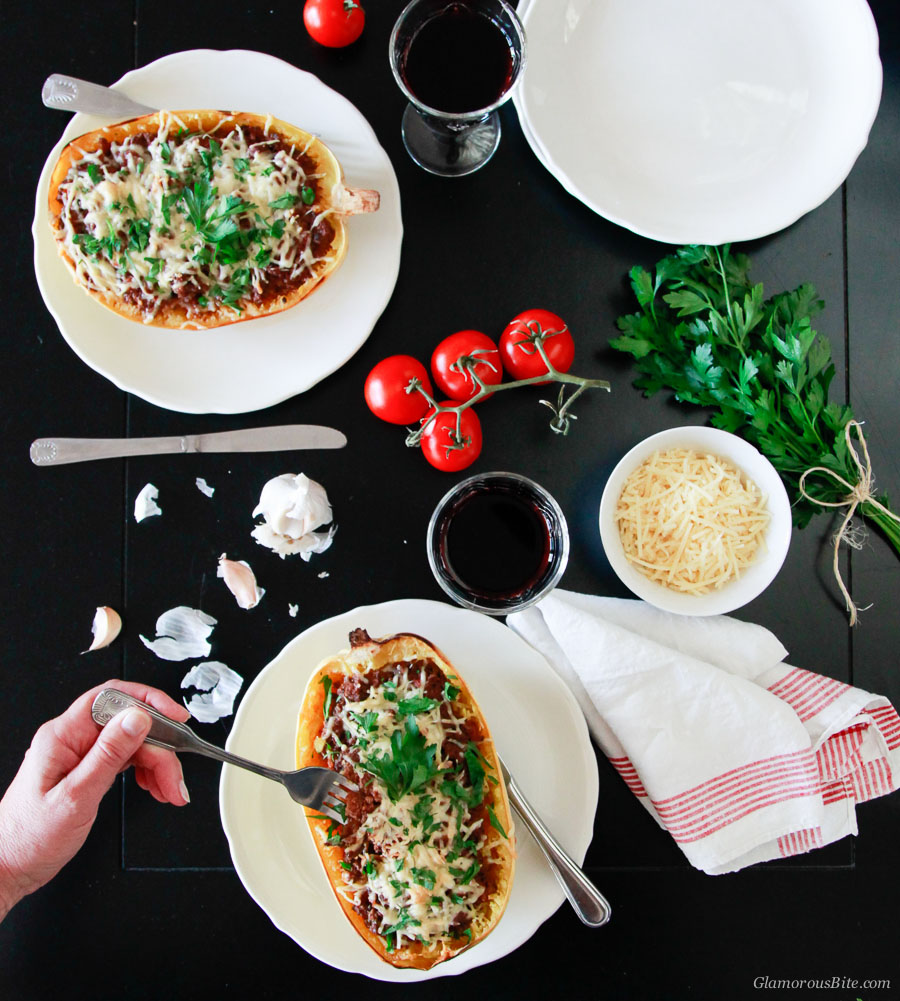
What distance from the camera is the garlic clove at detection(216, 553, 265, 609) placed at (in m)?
1.86

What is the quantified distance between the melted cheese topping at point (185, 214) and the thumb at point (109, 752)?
835 mm

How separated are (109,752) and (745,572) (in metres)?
1.38

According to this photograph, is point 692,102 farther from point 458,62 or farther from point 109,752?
point 109,752

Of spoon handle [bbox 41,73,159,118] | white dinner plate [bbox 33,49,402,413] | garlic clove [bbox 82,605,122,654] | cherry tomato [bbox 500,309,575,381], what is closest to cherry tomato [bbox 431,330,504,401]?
cherry tomato [bbox 500,309,575,381]

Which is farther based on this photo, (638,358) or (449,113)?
(638,358)

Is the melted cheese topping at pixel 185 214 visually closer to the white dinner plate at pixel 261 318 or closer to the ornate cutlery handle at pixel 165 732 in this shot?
the white dinner plate at pixel 261 318

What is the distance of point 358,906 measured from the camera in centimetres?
155

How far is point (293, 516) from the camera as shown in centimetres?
182

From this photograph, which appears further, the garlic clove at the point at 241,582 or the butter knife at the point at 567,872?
the garlic clove at the point at 241,582

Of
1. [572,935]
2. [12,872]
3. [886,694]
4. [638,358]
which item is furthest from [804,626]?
[12,872]

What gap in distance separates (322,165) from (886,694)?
1774 mm

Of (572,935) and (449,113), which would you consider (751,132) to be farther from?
(572,935)

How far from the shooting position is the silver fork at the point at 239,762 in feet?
5.04

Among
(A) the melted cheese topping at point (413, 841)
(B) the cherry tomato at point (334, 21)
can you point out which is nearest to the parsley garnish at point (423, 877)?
(A) the melted cheese topping at point (413, 841)
